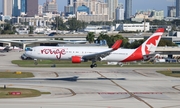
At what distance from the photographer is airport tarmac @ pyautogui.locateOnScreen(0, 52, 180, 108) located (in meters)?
64.3

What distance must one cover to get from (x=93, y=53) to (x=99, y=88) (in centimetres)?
630

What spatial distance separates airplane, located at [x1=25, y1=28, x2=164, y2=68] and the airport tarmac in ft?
13.7

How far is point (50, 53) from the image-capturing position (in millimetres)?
81125

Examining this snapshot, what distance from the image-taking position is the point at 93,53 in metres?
82.2

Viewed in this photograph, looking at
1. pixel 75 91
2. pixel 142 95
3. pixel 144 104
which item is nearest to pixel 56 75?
pixel 75 91

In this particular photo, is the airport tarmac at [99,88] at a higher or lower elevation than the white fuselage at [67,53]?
lower

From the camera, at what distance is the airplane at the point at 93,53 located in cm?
8119

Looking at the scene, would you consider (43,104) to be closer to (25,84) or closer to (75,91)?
(75,91)

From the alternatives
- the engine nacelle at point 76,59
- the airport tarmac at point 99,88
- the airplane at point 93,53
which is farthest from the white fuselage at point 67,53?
the airport tarmac at point 99,88

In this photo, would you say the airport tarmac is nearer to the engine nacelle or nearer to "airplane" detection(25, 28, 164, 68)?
the engine nacelle

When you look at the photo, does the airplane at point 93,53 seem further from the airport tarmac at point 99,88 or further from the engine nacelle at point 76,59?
the airport tarmac at point 99,88

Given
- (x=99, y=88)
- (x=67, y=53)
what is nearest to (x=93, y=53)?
(x=67, y=53)

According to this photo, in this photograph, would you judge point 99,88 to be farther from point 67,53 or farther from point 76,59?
point 67,53

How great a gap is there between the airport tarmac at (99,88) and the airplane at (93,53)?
4.16 metres
